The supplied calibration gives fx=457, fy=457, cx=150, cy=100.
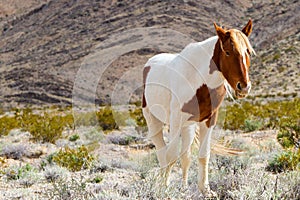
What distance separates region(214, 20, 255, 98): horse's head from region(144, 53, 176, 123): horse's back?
2.81 ft

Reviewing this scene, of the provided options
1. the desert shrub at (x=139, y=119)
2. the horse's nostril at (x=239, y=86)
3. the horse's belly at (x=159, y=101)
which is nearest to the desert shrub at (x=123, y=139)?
the desert shrub at (x=139, y=119)

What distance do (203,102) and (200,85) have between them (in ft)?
0.59

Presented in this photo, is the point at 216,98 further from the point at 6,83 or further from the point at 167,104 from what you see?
the point at 6,83

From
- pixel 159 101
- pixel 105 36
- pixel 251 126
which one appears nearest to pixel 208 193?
pixel 159 101

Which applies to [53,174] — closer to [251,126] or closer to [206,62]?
[206,62]

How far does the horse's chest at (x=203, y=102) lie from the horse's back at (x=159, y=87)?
451mm

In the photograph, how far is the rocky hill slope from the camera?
49812 mm

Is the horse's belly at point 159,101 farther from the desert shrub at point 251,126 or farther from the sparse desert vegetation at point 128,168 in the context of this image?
the desert shrub at point 251,126

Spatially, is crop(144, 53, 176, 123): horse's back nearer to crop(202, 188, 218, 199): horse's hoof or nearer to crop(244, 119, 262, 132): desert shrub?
crop(202, 188, 218, 199): horse's hoof

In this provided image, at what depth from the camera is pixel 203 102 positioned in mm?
4707

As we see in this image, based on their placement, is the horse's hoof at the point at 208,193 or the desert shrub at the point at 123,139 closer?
the horse's hoof at the point at 208,193

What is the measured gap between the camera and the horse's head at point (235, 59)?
4273 millimetres

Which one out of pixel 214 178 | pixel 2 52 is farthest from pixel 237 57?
pixel 2 52

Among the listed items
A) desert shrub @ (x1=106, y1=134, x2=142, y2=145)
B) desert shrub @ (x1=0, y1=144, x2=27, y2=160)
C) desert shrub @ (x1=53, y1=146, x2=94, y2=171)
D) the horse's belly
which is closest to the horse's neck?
the horse's belly
